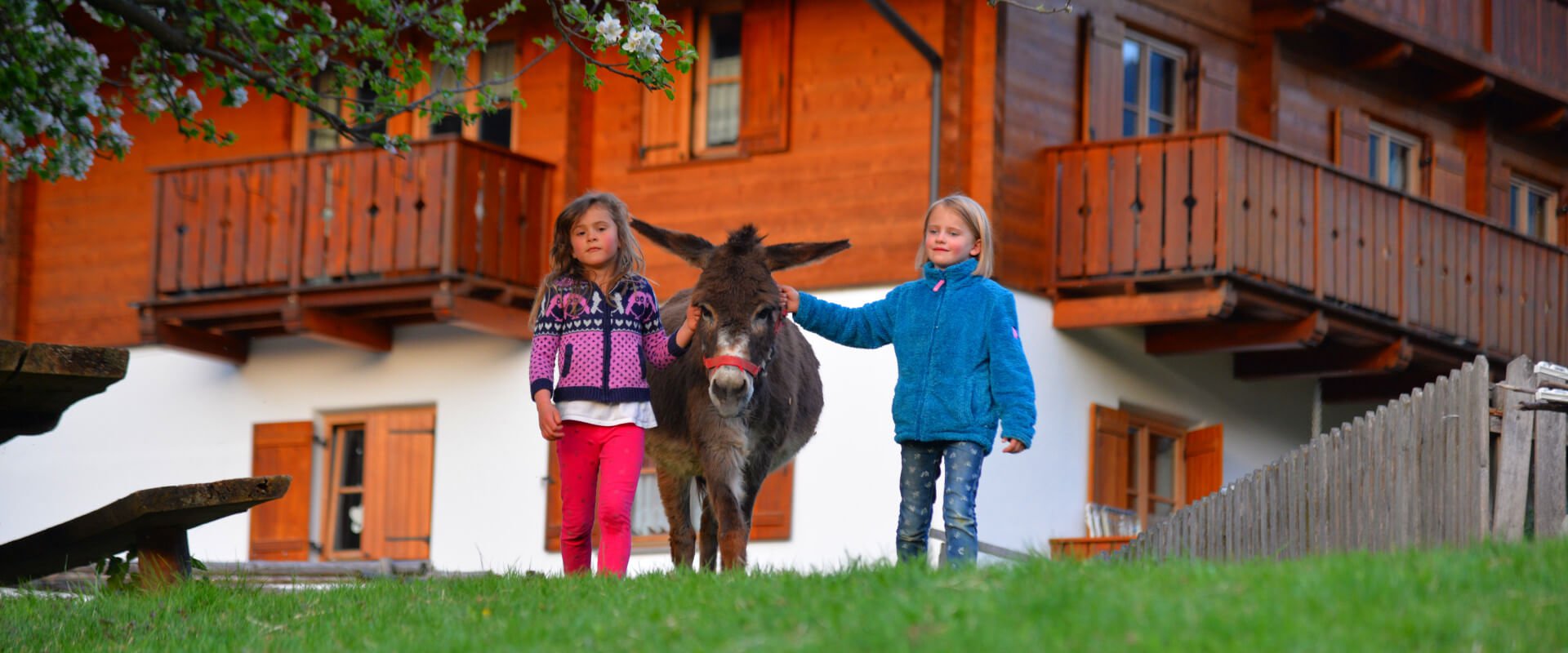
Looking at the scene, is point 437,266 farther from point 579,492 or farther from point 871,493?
point 579,492

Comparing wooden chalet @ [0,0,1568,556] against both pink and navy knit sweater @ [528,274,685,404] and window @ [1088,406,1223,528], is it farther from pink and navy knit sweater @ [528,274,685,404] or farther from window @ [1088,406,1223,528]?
pink and navy knit sweater @ [528,274,685,404]

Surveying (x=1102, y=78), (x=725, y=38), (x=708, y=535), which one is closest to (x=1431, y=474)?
(x=708, y=535)

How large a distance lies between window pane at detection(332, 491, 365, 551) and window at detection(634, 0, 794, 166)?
4179 mm

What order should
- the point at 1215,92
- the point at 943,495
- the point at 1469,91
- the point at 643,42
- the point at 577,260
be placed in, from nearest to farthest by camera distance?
the point at 943,495, the point at 577,260, the point at 643,42, the point at 1215,92, the point at 1469,91

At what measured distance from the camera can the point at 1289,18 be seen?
2000cm

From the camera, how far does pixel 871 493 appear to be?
17312 mm

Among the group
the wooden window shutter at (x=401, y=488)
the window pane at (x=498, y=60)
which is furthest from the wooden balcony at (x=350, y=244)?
the window pane at (x=498, y=60)

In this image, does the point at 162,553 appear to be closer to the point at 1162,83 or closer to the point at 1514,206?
the point at 1162,83

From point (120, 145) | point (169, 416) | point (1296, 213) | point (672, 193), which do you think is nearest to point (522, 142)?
point (672, 193)

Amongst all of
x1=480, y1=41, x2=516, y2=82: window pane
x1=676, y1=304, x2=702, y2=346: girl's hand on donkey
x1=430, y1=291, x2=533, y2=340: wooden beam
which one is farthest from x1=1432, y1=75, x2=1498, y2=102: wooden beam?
x1=676, y1=304, x2=702, y2=346: girl's hand on donkey

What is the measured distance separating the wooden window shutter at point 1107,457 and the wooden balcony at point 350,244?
4.89 metres

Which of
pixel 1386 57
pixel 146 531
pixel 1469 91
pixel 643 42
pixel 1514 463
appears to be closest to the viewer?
pixel 146 531

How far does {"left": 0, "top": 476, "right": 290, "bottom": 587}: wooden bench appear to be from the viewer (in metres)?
9.27

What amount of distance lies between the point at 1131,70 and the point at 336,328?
24.7ft
